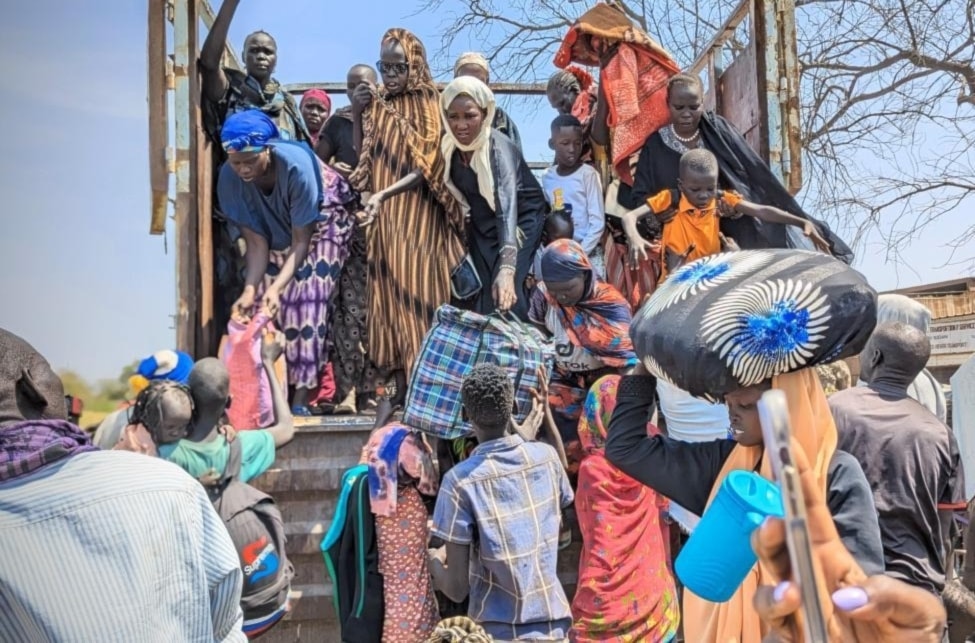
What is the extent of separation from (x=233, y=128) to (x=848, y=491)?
3543 mm

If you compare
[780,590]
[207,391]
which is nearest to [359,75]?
[207,391]

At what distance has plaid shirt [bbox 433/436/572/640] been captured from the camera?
112 inches

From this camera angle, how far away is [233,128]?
4383 mm

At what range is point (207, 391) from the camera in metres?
2.91

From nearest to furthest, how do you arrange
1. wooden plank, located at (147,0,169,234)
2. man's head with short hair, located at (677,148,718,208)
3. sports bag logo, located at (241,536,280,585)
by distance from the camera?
sports bag logo, located at (241,536,280,585)
wooden plank, located at (147,0,169,234)
man's head with short hair, located at (677,148,718,208)

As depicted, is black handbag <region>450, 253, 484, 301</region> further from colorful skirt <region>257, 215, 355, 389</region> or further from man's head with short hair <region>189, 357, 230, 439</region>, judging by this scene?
man's head with short hair <region>189, 357, 230, 439</region>

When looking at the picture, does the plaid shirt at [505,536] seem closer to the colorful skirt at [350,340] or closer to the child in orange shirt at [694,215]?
the child in orange shirt at [694,215]

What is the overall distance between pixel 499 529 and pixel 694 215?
2.34m

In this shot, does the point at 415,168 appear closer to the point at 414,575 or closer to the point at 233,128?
the point at 233,128

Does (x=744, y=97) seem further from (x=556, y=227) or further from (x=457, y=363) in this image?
(x=457, y=363)

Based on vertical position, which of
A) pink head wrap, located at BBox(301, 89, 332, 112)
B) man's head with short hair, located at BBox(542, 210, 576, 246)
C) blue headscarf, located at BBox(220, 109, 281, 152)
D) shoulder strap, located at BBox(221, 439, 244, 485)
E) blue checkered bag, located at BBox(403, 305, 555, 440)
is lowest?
shoulder strap, located at BBox(221, 439, 244, 485)

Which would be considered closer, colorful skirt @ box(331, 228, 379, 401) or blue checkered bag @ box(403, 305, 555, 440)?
blue checkered bag @ box(403, 305, 555, 440)

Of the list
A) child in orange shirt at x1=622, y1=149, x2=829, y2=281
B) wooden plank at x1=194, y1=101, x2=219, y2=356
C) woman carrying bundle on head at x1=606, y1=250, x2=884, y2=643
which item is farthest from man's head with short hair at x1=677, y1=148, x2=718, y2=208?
woman carrying bundle on head at x1=606, y1=250, x2=884, y2=643

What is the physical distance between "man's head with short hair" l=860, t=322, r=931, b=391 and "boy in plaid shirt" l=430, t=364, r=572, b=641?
1.13m
